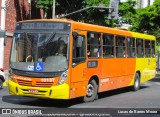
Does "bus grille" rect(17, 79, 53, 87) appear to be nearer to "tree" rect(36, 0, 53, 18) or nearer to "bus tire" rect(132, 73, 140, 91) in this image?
"bus tire" rect(132, 73, 140, 91)

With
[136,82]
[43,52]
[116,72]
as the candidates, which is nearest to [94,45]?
[43,52]

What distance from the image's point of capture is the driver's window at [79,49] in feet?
41.7

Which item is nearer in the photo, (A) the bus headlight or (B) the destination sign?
(A) the bus headlight

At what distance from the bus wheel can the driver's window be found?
45.7 inches

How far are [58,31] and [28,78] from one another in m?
1.71

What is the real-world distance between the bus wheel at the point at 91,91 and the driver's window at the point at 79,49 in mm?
1161

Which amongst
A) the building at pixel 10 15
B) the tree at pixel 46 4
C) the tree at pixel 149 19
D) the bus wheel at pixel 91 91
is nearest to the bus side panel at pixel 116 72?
the bus wheel at pixel 91 91

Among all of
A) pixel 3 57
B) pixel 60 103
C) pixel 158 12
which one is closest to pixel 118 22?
pixel 158 12

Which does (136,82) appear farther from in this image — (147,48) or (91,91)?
(91,91)

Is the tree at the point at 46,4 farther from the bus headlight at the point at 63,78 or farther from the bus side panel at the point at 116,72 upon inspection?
the bus headlight at the point at 63,78

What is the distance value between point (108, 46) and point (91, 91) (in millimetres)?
2113

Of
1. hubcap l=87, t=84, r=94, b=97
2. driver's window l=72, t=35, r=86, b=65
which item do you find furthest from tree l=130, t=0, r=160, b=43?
driver's window l=72, t=35, r=86, b=65

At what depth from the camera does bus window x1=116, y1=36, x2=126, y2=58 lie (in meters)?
16.3

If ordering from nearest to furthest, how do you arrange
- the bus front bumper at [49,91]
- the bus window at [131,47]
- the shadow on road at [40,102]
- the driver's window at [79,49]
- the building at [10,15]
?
the bus front bumper at [49,91]
the driver's window at [79,49]
the shadow on road at [40,102]
the bus window at [131,47]
the building at [10,15]
